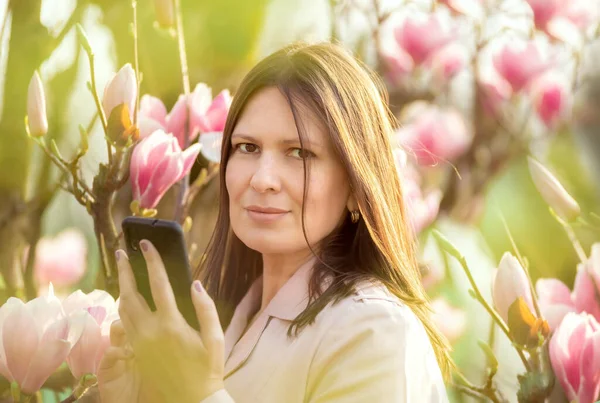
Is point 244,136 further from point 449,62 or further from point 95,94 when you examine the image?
point 449,62

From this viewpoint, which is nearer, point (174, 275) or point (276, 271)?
point (174, 275)

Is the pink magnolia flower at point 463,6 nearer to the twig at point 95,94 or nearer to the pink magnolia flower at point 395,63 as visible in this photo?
the pink magnolia flower at point 395,63

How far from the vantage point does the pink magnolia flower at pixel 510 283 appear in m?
0.80

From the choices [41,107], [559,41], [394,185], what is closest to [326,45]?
[394,185]

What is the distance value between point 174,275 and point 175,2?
281 mm

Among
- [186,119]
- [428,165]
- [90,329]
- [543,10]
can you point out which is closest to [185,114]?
[186,119]

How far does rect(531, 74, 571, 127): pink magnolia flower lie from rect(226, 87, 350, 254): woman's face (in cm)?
38

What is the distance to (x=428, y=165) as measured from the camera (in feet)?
3.47

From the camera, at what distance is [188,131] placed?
2.85ft

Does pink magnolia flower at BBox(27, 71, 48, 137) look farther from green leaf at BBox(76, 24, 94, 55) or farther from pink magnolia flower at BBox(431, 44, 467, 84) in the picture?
pink magnolia flower at BBox(431, 44, 467, 84)

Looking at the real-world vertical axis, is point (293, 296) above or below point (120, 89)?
below

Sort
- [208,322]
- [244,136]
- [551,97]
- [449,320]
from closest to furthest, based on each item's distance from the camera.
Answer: [208,322], [244,136], [449,320], [551,97]

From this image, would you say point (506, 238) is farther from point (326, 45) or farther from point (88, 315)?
point (88, 315)

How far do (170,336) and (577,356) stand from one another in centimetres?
37
